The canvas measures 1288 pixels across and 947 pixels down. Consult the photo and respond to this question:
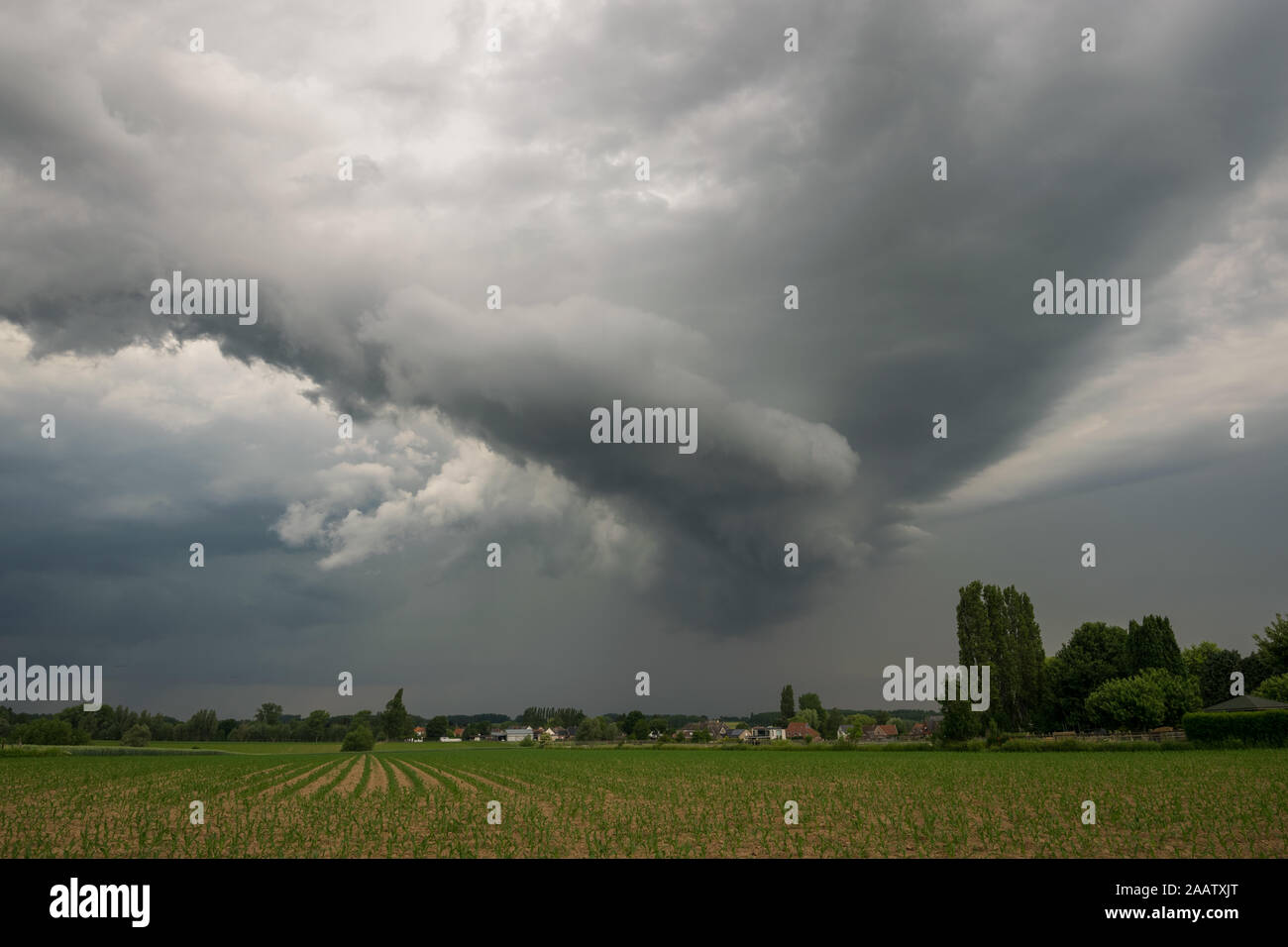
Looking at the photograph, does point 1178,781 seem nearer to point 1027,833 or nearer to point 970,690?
point 1027,833

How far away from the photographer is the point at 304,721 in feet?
639

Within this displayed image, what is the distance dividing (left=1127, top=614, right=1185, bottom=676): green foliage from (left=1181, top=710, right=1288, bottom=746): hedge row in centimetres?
2352

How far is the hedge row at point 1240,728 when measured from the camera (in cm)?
5703

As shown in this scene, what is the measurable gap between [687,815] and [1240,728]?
2289 inches

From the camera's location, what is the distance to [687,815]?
2719 centimetres

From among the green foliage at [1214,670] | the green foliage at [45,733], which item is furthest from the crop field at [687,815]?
the green foliage at [45,733]

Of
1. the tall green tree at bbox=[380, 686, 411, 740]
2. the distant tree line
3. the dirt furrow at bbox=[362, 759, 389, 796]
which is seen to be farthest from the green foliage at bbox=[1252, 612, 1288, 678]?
the tall green tree at bbox=[380, 686, 411, 740]

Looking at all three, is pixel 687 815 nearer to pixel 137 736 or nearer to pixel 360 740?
pixel 360 740

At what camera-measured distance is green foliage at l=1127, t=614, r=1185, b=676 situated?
8456 centimetres

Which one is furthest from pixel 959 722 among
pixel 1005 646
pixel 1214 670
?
pixel 1214 670

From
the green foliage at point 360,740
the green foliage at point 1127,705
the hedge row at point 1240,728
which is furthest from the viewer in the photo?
the green foliage at point 360,740

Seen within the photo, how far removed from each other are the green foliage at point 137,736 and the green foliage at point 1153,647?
18285cm

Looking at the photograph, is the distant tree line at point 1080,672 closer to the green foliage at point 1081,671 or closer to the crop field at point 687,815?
the green foliage at point 1081,671
